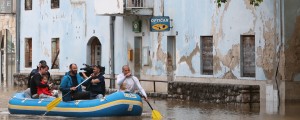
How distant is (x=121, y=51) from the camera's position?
44.9 m

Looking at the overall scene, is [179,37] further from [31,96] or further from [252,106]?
[31,96]

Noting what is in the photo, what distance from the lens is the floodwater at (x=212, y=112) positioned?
91.4ft

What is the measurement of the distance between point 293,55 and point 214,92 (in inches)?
127

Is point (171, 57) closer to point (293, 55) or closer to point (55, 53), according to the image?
point (293, 55)

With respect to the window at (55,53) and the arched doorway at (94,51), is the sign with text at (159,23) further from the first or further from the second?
the window at (55,53)

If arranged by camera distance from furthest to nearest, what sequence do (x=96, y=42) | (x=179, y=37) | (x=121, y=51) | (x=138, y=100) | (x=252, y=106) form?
(x=96, y=42)
(x=121, y=51)
(x=179, y=37)
(x=252, y=106)
(x=138, y=100)

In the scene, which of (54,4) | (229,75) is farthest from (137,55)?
(54,4)

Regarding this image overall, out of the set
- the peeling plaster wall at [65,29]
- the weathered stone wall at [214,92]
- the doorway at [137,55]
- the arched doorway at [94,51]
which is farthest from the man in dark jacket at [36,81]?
the arched doorway at [94,51]

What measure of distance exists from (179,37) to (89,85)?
42.6 feet

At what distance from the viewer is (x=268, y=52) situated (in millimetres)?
34719

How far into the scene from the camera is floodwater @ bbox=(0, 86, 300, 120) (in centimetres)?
2784

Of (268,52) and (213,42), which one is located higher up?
(213,42)

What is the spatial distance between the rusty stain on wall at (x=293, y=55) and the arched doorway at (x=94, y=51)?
1559 centimetres

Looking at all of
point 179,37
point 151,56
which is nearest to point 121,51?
point 151,56
